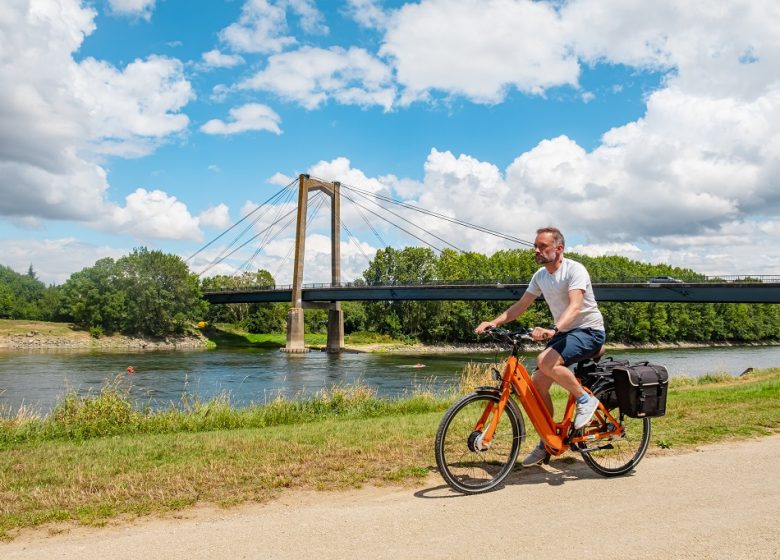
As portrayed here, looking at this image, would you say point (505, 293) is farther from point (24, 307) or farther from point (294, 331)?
point (24, 307)

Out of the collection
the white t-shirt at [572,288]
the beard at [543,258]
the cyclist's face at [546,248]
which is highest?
the cyclist's face at [546,248]

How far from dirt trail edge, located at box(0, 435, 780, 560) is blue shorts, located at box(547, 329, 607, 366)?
0.93m

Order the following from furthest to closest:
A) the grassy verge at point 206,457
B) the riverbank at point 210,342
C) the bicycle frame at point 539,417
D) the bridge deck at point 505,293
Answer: the riverbank at point 210,342 → the bridge deck at point 505,293 → the bicycle frame at point 539,417 → the grassy verge at point 206,457

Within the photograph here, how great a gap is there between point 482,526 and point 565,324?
1550 millimetres

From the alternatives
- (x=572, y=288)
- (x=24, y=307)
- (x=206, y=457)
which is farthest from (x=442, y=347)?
(x=572, y=288)

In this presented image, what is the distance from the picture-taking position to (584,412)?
4594mm

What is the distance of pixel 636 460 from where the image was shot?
493 centimetres

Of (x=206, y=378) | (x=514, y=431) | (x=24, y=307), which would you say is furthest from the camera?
(x=24, y=307)

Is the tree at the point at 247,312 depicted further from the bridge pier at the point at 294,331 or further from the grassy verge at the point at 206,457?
the grassy verge at the point at 206,457

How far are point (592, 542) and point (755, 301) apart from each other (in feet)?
127

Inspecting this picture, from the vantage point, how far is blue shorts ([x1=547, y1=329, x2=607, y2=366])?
448 cm

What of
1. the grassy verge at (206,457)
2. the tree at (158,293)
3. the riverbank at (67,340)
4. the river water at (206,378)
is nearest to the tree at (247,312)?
the tree at (158,293)

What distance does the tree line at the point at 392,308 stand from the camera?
2484 inches

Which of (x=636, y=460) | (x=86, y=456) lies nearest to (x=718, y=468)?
(x=636, y=460)
